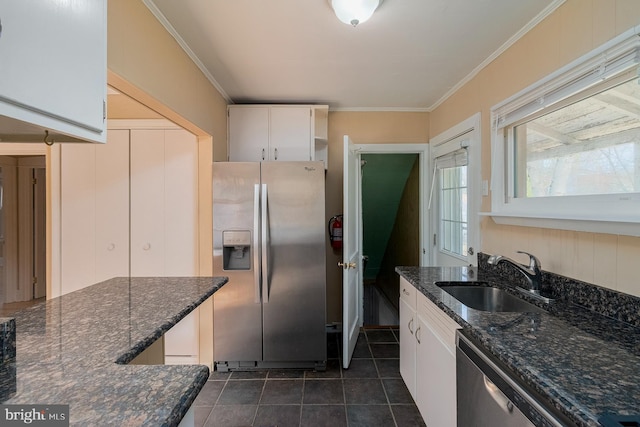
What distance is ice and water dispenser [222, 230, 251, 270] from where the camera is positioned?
7.51 ft

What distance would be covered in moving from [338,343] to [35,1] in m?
2.94

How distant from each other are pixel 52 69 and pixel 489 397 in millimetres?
1642

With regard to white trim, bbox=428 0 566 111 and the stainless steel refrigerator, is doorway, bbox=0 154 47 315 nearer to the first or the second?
the stainless steel refrigerator

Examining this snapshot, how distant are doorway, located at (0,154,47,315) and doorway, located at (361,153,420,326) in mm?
4435

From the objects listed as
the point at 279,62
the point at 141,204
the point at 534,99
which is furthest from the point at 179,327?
the point at 534,99

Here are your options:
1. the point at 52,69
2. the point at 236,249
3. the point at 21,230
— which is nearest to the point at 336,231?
the point at 236,249

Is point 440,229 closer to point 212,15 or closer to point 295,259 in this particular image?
point 295,259

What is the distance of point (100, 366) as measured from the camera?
704 mm

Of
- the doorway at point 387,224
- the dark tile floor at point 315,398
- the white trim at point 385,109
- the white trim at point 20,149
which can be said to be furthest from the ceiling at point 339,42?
the dark tile floor at point 315,398

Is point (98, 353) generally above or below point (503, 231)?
below

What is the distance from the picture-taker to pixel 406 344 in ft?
6.36

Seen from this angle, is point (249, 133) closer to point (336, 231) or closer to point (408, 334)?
point (336, 231)

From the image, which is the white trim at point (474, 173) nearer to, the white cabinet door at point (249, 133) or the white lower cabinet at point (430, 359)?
the white lower cabinet at point (430, 359)

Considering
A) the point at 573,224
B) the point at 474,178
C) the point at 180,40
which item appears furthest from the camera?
the point at 474,178
